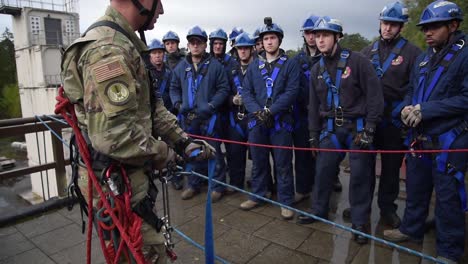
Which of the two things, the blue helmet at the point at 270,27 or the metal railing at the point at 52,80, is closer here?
the blue helmet at the point at 270,27

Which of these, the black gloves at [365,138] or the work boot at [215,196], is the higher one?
the black gloves at [365,138]

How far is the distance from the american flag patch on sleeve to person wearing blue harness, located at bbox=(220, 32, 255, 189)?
3612mm

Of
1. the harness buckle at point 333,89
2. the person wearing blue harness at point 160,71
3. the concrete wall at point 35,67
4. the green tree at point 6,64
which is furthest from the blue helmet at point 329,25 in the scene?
the green tree at point 6,64

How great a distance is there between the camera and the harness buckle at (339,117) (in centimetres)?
380

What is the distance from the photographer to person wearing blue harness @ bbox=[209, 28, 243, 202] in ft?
17.0

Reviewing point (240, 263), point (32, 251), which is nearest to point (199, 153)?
point (240, 263)

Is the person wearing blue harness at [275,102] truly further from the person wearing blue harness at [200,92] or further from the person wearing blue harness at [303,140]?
the person wearing blue harness at [200,92]

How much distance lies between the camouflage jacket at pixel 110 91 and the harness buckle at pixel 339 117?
8.16 ft

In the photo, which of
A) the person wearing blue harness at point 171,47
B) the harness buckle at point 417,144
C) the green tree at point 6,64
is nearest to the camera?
the harness buckle at point 417,144

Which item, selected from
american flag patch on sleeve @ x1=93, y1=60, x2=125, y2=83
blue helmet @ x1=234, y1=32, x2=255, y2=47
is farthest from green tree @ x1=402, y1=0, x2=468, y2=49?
american flag patch on sleeve @ x1=93, y1=60, x2=125, y2=83

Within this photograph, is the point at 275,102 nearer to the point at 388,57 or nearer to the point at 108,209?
the point at 388,57

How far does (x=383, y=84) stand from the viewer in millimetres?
4102

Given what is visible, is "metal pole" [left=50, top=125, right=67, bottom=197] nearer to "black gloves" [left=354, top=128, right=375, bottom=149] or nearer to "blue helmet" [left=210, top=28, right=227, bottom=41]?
"blue helmet" [left=210, top=28, right=227, bottom=41]

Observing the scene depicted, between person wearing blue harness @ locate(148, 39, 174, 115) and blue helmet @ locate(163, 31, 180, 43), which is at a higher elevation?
blue helmet @ locate(163, 31, 180, 43)
